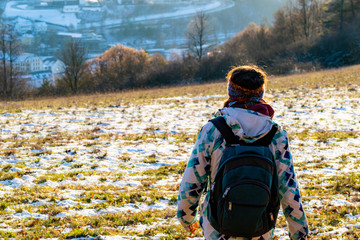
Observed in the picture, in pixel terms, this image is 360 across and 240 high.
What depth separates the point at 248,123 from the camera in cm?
261

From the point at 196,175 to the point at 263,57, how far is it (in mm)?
52035

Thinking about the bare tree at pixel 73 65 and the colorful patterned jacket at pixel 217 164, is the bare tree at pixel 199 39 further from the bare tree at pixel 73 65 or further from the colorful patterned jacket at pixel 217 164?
the colorful patterned jacket at pixel 217 164

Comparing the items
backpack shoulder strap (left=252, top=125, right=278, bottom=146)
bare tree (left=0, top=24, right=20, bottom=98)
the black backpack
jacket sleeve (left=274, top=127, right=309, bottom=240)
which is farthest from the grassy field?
bare tree (left=0, top=24, right=20, bottom=98)

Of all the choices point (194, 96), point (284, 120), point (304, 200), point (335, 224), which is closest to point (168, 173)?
point (304, 200)

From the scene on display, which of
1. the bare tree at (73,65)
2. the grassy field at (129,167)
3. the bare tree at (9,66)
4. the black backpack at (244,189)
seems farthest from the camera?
the bare tree at (9,66)

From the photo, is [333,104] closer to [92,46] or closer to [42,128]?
[42,128]

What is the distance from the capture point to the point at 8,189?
23.8 feet

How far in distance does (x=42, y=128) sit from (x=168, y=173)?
7200 mm

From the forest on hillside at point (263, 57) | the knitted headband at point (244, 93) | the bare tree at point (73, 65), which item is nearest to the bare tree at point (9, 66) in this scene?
the forest on hillside at point (263, 57)

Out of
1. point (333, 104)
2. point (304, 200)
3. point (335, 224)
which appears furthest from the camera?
point (333, 104)

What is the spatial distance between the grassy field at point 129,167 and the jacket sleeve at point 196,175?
2.46 m

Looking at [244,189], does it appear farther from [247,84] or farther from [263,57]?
[263,57]

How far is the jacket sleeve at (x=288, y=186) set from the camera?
108 inches

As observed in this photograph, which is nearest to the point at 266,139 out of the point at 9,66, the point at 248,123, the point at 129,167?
the point at 248,123
